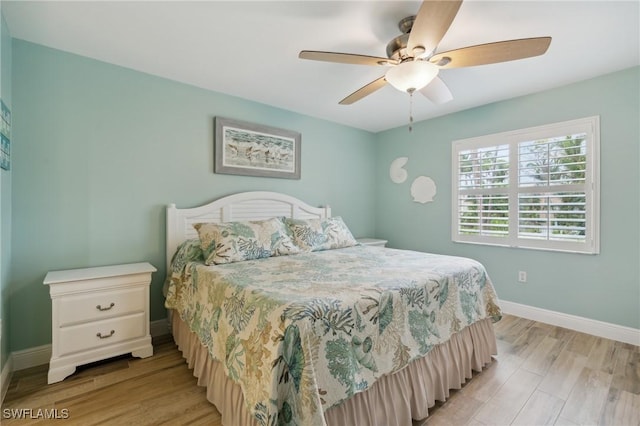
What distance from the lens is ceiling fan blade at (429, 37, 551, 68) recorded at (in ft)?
5.22

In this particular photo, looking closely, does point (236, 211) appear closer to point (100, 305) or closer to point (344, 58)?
point (100, 305)

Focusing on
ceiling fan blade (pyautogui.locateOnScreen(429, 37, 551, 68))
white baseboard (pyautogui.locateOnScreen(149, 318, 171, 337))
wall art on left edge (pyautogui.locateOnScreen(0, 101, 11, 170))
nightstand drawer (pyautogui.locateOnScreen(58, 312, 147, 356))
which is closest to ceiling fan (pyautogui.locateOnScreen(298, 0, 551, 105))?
ceiling fan blade (pyautogui.locateOnScreen(429, 37, 551, 68))

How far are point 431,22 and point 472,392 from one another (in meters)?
2.19

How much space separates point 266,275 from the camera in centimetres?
186

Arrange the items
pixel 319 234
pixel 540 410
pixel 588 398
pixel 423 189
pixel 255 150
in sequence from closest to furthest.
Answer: pixel 540 410 → pixel 588 398 → pixel 319 234 → pixel 255 150 → pixel 423 189

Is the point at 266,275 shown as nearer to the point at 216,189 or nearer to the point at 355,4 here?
the point at 216,189

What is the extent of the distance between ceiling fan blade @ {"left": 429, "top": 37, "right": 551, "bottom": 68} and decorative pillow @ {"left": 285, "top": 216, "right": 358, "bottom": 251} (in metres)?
1.79

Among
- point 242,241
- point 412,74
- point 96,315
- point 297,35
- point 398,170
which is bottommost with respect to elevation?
point 96,315

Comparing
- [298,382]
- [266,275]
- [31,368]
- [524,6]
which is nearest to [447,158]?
[524,6]

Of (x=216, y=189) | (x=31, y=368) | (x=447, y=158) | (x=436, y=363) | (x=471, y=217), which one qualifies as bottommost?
(x=31, y=368)

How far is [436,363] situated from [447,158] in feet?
9.05

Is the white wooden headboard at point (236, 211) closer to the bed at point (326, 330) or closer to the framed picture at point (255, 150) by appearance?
the bed at point (326, 330)

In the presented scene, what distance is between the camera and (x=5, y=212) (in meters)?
1.91

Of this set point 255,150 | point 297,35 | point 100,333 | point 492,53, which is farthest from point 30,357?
point 492,53
